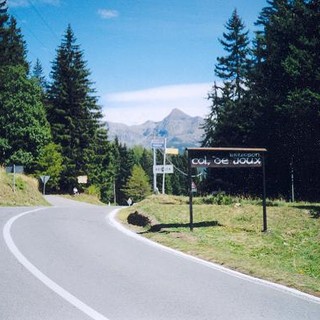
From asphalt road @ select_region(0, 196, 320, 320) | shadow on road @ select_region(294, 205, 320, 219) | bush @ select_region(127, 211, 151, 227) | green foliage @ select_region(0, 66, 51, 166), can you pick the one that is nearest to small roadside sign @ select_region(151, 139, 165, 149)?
bush @ select_region(127, 211, 151, 227)

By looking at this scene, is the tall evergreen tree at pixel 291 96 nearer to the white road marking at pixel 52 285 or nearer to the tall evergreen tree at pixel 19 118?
the white road marking at pixel 52 285

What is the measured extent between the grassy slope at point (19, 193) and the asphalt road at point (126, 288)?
59.0ft

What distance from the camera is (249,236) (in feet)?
40.0

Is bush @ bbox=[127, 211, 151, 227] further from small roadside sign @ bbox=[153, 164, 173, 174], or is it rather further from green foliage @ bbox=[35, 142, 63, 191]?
green foliage @ bbox=[35, 142, 63, 191]

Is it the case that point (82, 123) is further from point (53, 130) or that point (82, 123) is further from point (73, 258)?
point (73, 258)

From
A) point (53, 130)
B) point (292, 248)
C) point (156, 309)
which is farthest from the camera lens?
point (53, 130)

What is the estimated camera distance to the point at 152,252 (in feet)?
31.1

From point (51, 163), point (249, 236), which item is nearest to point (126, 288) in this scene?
point (249, 236)

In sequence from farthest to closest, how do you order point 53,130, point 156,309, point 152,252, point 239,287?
1. point 53,130
2. point 152,252
3. point 239,287
4. point 156,309

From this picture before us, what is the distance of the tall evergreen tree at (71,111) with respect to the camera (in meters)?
45.9

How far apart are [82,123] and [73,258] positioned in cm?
3975

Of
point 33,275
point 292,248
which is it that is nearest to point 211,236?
point 292,248

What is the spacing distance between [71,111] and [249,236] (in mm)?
39383

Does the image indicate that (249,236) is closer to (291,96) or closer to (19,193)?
(291,96)
